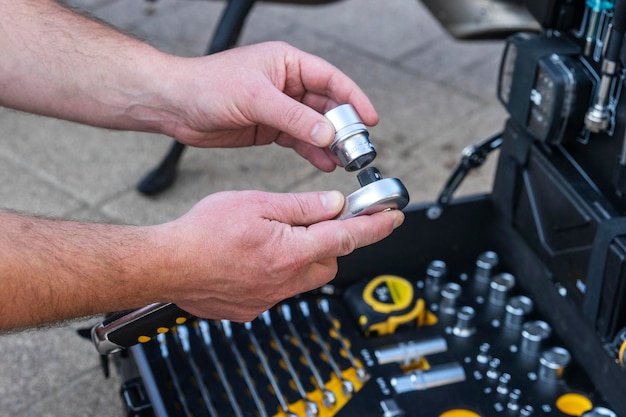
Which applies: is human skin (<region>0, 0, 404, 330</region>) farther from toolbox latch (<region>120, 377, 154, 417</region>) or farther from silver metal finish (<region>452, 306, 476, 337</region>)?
silver metal finish (<region>452, 306, 476, 337</region>)

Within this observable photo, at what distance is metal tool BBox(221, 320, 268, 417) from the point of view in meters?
1.03

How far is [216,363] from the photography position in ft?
3.58

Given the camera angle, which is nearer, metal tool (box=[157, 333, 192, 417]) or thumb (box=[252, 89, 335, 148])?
thumb (box=[252, 89, 335, 148])

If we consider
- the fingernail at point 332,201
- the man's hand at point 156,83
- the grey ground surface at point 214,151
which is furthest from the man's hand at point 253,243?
the grey ground surface at point 214,151

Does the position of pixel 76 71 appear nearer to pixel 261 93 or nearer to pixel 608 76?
pixel 261 93

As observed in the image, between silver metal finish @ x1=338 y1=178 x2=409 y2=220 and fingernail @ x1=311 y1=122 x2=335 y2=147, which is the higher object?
fingernail @ x1=311 y1=122 x2=335 y2=147

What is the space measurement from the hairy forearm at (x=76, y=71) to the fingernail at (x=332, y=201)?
0.31 metres

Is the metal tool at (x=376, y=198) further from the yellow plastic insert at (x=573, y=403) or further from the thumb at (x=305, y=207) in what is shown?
the yellow plastic insert at (x=573, y=403)

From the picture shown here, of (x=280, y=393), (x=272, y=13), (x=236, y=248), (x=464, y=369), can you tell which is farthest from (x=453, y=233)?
(x=272, y=13)

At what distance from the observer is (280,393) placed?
1052mm

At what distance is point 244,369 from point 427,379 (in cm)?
24

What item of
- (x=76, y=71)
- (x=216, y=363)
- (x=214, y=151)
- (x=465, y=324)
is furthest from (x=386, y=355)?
(x=214, y=151)

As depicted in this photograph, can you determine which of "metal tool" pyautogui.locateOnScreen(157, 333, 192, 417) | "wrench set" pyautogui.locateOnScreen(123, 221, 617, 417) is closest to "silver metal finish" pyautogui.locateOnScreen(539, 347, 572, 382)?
"wrench set" pyautogui.locateOnScreen(123, 221, 617, 417)

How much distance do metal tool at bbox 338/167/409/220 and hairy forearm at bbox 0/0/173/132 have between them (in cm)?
34
